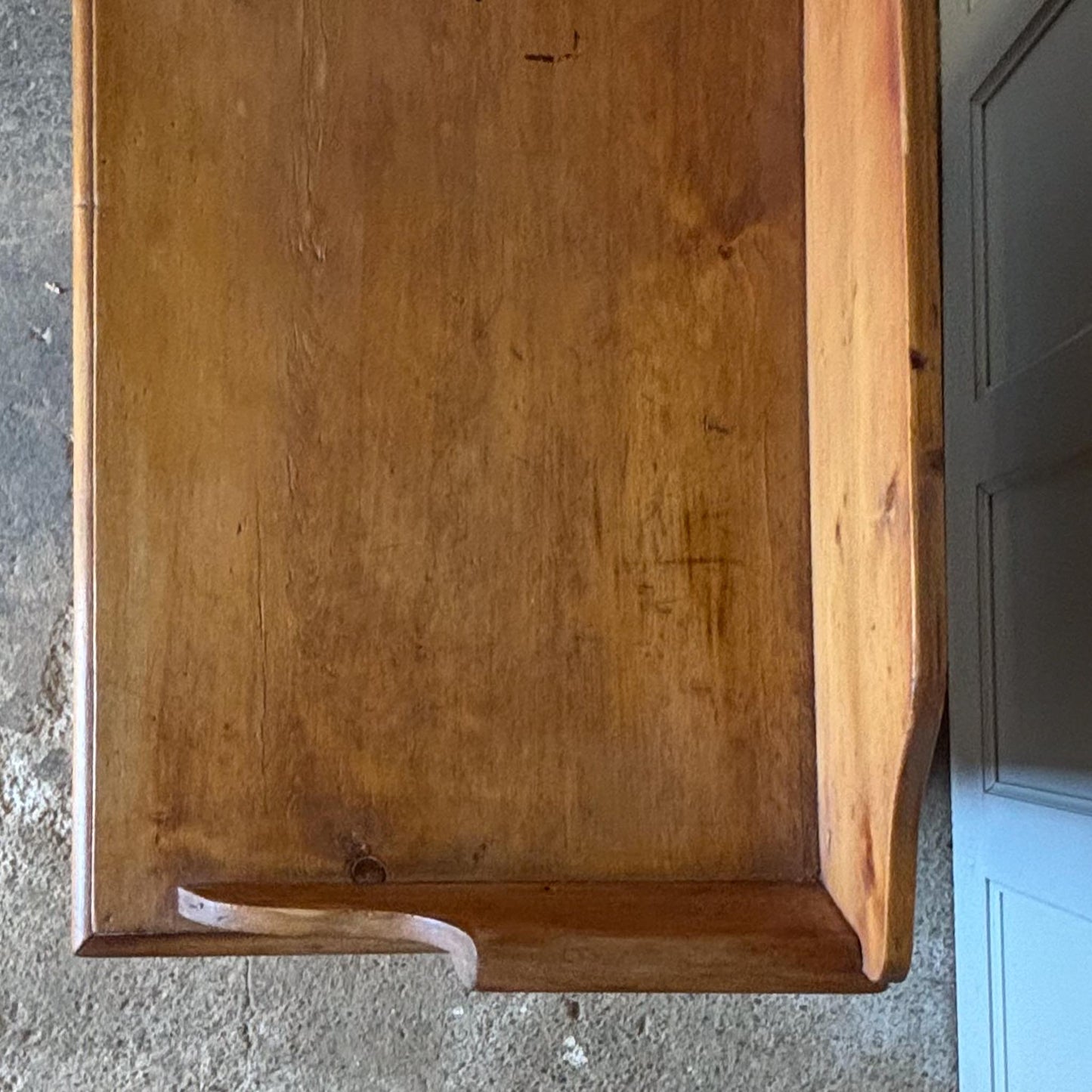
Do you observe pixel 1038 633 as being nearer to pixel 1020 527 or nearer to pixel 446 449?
Result: pixel 1020 527

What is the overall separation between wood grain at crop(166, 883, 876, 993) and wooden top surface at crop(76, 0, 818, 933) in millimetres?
29

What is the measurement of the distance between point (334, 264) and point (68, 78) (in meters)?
0.69

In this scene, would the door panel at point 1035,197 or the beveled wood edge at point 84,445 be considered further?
the door panel at point 1035,197

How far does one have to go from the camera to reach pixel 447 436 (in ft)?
2.45

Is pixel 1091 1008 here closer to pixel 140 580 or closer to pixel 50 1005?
pixel 140 580

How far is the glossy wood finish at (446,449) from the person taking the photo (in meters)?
0.72

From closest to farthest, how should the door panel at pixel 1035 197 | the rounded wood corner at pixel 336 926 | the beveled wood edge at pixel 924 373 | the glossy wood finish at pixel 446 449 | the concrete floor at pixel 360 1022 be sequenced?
the beveled wood edge at pixel 924 373, the rounded wood corner at pixel 336 926, the glossy wood finish at pixel 446 449, the door panel at pixel 1035 197, the concrete floor at pixel 360 1022

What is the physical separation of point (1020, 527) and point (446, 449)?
1.92 feet

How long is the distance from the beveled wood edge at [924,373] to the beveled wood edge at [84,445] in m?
0.51

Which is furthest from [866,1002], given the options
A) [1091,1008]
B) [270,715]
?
[270,715]

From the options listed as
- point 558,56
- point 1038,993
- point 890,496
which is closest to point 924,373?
point 890,496

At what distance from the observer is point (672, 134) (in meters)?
0.75

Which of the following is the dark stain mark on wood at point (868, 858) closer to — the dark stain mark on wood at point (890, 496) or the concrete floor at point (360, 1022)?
the dark stain mark on wood at point (890, 496)

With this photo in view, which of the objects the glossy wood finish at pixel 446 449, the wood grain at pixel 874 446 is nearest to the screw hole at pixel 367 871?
the glossy wood finish at pixel 446 449
